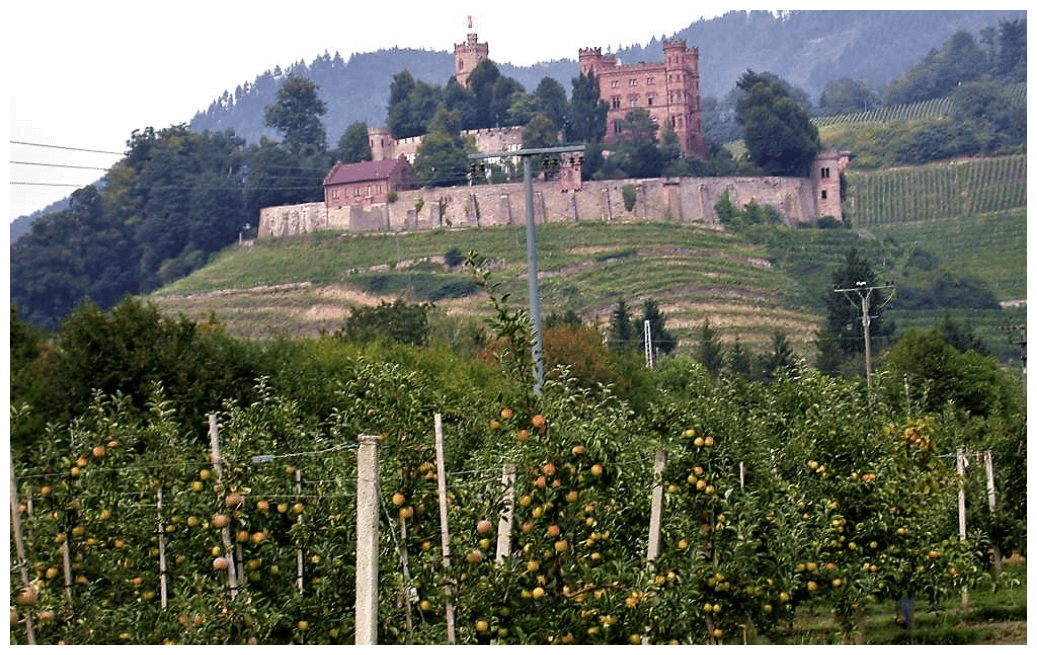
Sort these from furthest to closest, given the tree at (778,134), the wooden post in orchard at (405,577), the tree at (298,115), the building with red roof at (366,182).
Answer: the tree at (298,115), the tree at (778,134), the building with red roof at (366,182), the wooden post in orchard at (405,577)

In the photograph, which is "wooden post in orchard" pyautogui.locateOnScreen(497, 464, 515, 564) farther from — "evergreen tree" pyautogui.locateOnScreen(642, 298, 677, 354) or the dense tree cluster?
the dense tree cluster

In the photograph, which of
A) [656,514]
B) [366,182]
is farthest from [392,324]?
[366,182]

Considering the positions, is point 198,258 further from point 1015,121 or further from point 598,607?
point 598,607

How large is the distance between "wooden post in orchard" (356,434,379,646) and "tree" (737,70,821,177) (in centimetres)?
9677

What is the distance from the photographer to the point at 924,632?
48.1ft

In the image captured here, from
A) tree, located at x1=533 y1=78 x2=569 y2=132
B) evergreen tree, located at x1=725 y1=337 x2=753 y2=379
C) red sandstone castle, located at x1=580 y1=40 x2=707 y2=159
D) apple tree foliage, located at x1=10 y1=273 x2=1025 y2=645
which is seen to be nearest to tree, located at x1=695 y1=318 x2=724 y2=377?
evergreen tree, located at x1=725 y1=337 x2=753 y2=379

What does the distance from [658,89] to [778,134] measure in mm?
13480

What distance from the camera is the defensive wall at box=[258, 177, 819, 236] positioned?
312ft

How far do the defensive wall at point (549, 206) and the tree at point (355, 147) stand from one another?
42.5ft

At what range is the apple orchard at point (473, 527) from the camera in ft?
30.2

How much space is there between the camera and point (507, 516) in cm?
927

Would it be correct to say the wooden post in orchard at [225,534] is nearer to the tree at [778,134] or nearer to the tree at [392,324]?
the tree at [392,324]

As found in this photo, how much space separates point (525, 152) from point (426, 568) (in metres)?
13.0

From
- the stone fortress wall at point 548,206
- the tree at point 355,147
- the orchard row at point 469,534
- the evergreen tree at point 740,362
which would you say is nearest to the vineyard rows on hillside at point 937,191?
the stone fortress wall at point 548,206
